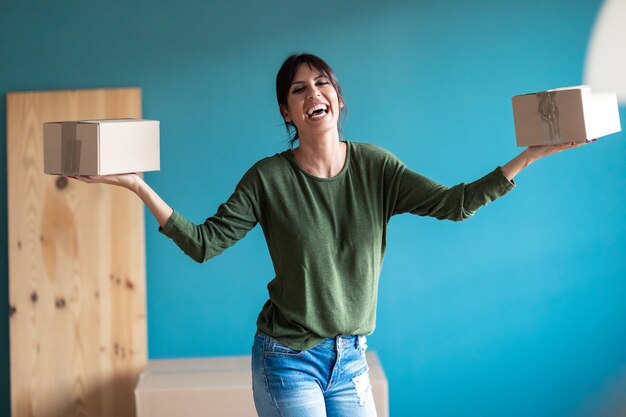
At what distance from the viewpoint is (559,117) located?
1942 millimetres

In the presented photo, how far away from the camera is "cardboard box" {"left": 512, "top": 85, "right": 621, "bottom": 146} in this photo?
6.32 feet

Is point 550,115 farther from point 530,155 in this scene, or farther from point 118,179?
point 118,179

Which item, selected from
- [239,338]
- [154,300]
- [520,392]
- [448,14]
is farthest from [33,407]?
[448,14]

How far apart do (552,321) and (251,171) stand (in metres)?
1.93

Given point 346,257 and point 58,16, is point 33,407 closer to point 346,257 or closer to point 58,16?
point 58,16

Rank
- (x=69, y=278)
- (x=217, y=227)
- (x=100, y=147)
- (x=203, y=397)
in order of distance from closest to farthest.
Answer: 1. (x=100, y=147)
2. (x=217, y=227)
3. (x=203, y=397)
4. (x=69, y=278)

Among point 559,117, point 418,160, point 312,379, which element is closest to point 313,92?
point 559,117

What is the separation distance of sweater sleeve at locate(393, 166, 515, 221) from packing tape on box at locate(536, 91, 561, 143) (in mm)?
150

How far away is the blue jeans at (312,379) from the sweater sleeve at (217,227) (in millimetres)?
260

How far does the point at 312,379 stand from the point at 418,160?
1659mm

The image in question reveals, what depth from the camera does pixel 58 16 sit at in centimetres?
345

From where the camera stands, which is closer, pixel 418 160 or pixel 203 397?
pixel 203 397

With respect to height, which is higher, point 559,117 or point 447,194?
point 559,117

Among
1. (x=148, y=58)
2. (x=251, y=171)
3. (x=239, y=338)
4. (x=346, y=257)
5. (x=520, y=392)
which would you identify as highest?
(x=148, y=58)
